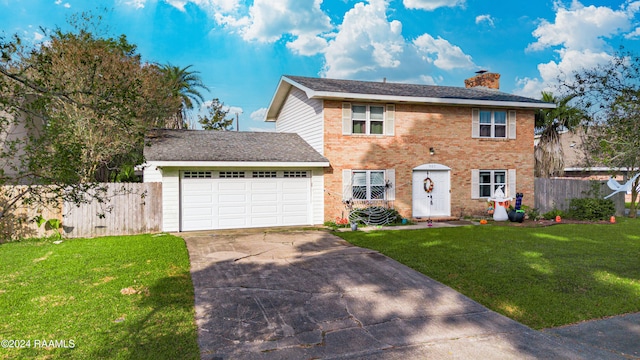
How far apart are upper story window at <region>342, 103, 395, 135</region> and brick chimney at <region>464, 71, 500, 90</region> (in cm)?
861

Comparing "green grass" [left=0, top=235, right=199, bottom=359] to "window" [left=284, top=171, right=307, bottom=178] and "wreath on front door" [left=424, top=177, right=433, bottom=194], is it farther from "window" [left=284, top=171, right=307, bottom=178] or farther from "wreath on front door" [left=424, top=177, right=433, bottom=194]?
"wreath on front door" [left=424, top=177, right=433, bottom=194]

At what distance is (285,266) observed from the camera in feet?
30.2

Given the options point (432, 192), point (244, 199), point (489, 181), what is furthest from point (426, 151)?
point (244, 199)

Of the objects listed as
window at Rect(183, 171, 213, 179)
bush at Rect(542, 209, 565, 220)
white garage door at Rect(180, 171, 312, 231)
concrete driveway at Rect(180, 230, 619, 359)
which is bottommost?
concrete driveway at Rect(180, 230, 619, 359)

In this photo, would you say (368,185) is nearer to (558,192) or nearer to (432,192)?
(432,192)

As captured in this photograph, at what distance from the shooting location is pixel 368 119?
16203 millimetres

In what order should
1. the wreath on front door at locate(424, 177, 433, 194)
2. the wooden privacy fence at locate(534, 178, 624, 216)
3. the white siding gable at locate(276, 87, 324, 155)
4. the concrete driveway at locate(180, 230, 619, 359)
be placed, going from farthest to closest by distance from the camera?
the wooden privacy fence at locate(534, 178, 624, 216) → the wreath on front door at locate(424, 177, 433, 194) → the white siding gable at locate(276, 87, 324, 155) → the concrete driveway at locate(180, 230, 619, 359)

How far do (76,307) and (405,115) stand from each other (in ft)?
44.2

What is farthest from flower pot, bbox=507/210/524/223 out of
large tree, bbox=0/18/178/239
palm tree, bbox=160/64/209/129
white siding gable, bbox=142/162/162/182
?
palm tree, bbox=160/64/209/129

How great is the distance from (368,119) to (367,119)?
0.05 metres

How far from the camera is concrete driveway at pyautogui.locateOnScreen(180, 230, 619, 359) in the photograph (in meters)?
5.11

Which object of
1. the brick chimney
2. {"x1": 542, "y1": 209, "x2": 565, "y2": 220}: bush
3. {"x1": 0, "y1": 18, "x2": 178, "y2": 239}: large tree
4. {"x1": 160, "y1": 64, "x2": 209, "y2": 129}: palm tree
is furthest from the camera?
{"x1": 160, "y1": 64, "x2": 209, "y2": 129}: palm tree

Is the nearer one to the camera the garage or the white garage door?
the garage

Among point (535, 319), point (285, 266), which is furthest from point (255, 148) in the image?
point (535, 319)
